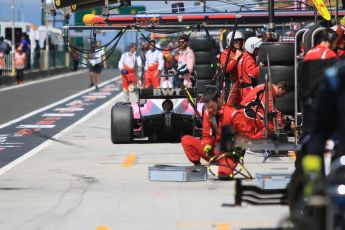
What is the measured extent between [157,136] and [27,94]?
1989 cm

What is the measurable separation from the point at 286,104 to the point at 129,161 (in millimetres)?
2487

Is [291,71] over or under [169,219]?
over

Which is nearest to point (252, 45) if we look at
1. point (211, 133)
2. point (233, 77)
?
point (233, 77)

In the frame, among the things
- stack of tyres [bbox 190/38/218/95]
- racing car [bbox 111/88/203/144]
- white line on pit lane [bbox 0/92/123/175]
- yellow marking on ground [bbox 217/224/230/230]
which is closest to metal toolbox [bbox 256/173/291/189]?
yellow marking on ground [bbox 217/224/230/230]

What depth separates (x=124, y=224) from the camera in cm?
1105

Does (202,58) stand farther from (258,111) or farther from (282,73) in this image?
(258,111)

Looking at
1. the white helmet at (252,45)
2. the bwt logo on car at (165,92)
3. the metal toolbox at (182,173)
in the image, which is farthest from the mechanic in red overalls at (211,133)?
the white helmet at (252,45)

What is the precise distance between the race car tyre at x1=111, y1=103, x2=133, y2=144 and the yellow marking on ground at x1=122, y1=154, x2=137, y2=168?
70.3 inches

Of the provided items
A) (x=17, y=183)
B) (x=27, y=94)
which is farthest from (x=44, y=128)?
(x=27, y=94)

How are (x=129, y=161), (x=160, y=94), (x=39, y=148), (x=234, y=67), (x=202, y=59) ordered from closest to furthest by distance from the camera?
(x=129, y=161)
(x=39, y=148)
(x=160, y=94)
(x=234, y=67)
(x=202, y=59)

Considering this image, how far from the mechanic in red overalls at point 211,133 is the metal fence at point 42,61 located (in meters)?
33.6

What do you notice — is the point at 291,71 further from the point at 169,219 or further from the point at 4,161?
the point at 169,219

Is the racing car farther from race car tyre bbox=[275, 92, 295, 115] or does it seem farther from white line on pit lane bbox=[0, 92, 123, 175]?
race car tyre bbox=[275, 92, 295, 115]

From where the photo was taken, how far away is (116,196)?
13148 mm
